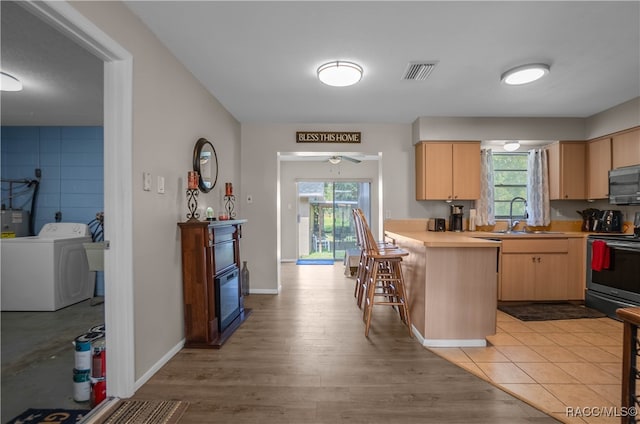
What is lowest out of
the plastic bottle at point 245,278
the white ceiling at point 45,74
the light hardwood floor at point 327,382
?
the light hardwood floor at point 327,382

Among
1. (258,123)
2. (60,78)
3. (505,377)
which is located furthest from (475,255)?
(60,78)

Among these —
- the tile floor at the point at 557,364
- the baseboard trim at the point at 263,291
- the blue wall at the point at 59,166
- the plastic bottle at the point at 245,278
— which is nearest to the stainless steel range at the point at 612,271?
the tile floor at the point at 557,364

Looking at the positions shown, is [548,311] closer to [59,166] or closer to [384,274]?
[384,274]

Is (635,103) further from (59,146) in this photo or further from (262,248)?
(59,146)

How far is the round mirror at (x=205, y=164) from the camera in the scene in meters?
2.77

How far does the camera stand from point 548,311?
344 cm

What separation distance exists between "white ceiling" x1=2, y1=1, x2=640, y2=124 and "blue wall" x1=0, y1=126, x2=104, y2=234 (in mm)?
623

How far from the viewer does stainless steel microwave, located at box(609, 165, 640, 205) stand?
10.7 feet

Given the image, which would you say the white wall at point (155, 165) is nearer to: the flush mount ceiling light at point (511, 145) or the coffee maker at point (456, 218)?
the coffee maker at point (456, 218)

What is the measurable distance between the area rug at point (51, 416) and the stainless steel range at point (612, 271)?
485 centimetres

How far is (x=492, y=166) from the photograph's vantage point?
4195 mm

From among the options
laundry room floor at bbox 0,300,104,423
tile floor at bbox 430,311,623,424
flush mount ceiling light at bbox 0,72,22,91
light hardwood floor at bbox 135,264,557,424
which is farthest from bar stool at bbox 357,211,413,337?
flush mount ceiling light at bbox 0,72,22,91

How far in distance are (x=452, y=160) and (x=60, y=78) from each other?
14.6 ft

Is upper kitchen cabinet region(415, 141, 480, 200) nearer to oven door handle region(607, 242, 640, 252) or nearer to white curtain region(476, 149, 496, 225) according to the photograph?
white curtain region(476, 149, 496, 225)
